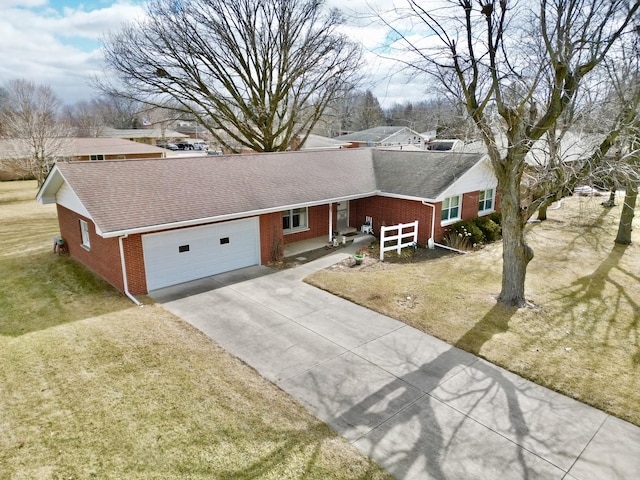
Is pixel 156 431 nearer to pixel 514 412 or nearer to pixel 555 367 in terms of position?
pixel 514 412

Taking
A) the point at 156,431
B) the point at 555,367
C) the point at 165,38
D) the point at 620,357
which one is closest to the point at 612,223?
the point at 620,357

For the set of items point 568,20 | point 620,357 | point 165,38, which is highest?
point 165,38

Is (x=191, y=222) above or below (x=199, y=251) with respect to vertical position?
above

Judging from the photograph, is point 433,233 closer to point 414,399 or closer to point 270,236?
point 270,236

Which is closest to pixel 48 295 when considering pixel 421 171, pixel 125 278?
pixel 125 278

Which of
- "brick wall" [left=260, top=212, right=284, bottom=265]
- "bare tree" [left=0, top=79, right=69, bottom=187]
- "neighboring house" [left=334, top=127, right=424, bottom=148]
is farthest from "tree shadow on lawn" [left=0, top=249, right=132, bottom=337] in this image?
"neighboring house" [left=334, top=127, right=424, bottom=148]

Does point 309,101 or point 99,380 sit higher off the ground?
point 309,101

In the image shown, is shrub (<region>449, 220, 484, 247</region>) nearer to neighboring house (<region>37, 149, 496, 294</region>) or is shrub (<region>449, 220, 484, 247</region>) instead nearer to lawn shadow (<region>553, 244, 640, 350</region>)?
neighboring house (<region>37, 149, 496, 294</region>)
